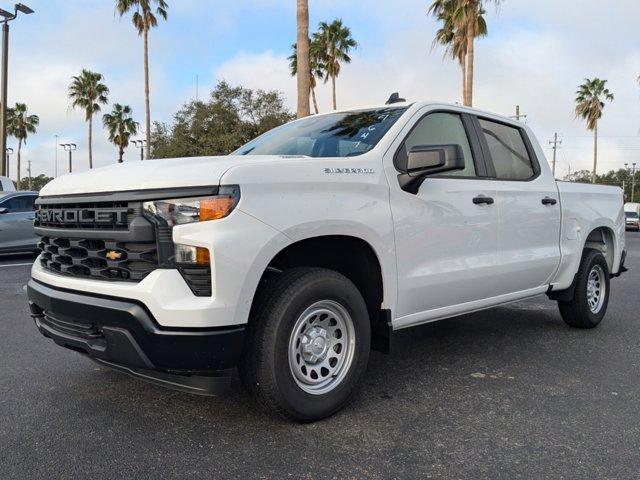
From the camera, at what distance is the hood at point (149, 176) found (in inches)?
109

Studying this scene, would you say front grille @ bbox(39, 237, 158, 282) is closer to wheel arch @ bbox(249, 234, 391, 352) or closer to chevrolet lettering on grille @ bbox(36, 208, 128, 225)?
chevrolet lettering on grille @ bbox(36, 208, 128, 225)

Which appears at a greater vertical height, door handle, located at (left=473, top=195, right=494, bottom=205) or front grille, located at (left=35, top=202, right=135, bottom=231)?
door handle, located at (left=473, top=195, right=494, bottom=205)

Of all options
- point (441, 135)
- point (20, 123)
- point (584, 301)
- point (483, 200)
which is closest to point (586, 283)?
point (584, 301)

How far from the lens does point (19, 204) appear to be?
11930 mm

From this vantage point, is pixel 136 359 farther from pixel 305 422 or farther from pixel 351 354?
pixel 351 354

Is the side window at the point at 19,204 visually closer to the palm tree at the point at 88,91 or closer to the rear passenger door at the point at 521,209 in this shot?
the rear passenger door at the point at 521,209

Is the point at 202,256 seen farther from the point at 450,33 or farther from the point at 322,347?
the point at 450,33

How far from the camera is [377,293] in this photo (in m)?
3.52

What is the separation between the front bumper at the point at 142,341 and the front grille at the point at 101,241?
0.15 meters

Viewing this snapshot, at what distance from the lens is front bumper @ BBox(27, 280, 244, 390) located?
2.69m

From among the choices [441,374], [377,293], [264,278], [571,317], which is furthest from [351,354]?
[571,317]

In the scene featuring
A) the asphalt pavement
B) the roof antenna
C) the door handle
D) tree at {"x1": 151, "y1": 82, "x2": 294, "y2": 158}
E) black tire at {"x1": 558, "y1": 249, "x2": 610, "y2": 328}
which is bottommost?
the asphalt pavement

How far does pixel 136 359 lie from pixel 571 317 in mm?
4327

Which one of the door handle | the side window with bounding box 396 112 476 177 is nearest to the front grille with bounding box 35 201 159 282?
the side window with bounding box 396 112 476 177
